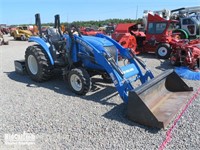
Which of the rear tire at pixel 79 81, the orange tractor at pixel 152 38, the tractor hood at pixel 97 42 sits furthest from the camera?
the orange tractor at pixel 152 38

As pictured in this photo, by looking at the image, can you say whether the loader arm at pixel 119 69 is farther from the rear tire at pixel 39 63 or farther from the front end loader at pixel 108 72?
the rear tire at pixel 39 63

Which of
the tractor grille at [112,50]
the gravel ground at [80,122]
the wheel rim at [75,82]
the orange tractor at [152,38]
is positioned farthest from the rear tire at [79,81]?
the orange tractor at [152,38]

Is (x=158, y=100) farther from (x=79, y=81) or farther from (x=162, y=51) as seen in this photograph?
(x=162, y=51)

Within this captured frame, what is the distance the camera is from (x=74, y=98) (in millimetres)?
5211

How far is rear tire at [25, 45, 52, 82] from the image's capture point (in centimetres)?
608

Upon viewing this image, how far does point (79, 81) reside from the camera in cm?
533

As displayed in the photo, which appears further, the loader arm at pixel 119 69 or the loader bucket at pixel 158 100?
the loader arm at pixel 119 69

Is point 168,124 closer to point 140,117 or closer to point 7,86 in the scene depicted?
point 140,117

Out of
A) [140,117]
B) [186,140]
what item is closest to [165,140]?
[186,140]

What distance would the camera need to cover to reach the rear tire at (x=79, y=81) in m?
5.12

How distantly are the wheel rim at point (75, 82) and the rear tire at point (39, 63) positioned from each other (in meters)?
1.07

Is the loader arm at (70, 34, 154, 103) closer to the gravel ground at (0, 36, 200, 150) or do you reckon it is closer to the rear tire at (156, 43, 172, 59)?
the gravel ground at (0, 36, 200, 150)

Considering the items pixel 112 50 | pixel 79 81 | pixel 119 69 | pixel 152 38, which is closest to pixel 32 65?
pixel 79 81

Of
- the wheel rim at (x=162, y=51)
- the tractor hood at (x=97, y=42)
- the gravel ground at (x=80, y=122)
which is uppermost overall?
the tractor hood at (x=97, y=42)
